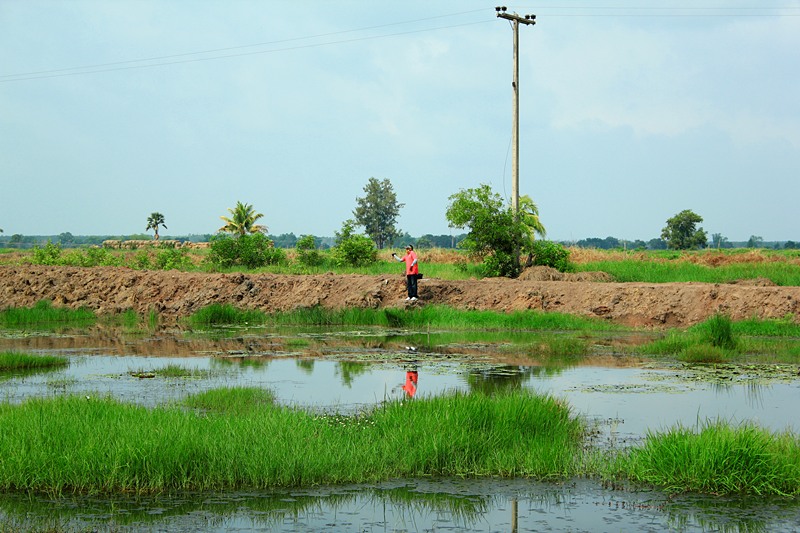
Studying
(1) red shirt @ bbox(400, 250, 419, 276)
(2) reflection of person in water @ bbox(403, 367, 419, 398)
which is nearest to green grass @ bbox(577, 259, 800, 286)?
(1) red shirt @ bbox(400, 250, 419, 276)

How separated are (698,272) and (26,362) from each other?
23.1 metres

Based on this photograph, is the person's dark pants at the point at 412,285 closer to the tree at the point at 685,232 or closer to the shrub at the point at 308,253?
the shrub at the point at 308,253

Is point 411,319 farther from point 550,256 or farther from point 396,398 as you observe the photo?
point 396,398

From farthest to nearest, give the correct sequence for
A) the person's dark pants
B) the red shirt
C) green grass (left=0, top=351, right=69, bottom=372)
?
1. the person's dark pants
2. the red shirt
3. green grass (left=0, top=351, right=69, bottom=372)

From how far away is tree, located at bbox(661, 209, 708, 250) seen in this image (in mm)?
75625

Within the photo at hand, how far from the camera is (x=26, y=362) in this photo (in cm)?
1822

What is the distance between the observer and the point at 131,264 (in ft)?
143

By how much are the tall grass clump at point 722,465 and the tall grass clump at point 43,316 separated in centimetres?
2487

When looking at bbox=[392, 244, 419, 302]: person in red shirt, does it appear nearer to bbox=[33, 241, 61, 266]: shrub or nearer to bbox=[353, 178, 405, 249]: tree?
bbox=[33, 241, 61, 266]: shrub

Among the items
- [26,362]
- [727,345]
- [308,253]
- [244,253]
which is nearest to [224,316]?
[26,362]

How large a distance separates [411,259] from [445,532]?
20.3 meters

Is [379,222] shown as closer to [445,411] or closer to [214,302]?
[214,302]

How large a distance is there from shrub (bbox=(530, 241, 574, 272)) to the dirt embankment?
62.6 inches

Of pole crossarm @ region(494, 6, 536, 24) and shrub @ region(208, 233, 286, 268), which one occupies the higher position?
pole crossarm @ region(494, 6, 536, 24)
